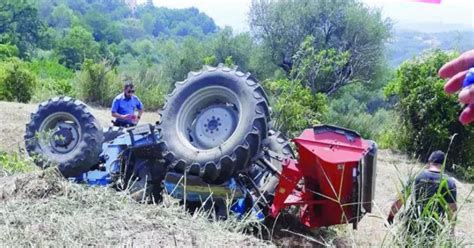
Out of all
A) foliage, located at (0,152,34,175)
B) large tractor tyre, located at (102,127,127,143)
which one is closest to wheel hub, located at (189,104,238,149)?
large tractor tyre, located at (102,127,127,143)

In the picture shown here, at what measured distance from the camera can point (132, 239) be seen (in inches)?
104

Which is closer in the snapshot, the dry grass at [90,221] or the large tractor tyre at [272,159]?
the dry grass at [90,221]

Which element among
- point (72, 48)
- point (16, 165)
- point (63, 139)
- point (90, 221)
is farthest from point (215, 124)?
point (72, 48)

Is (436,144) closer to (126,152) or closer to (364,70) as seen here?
(126,152)

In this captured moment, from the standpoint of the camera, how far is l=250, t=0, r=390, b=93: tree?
26781mm

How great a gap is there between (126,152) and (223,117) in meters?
1.00

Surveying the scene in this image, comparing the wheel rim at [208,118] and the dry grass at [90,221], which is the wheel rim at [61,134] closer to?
the wheel rim at [208,118]

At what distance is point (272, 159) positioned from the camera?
19.8ft

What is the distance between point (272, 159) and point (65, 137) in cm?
208

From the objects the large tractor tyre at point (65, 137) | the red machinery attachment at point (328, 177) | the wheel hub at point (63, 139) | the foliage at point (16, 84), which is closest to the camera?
the red machinery attachment at point (328, 177)

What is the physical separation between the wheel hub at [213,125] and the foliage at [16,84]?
12.3 meters

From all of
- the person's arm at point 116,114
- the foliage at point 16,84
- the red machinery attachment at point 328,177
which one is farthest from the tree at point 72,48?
the red machinery attachment at point 328,177

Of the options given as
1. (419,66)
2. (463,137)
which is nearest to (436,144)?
(463,137)

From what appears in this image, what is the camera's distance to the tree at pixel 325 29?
87.9ft
